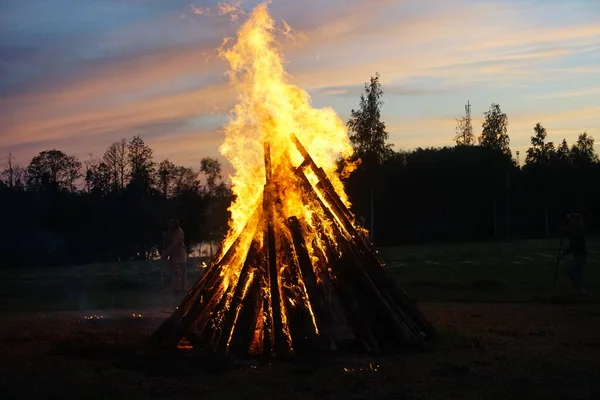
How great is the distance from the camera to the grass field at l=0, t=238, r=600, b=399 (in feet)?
27.6

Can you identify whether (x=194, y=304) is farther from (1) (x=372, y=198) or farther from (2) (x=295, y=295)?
(1) (x=372, y=198)

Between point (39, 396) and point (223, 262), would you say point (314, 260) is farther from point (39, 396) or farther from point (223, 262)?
point (39, 396)

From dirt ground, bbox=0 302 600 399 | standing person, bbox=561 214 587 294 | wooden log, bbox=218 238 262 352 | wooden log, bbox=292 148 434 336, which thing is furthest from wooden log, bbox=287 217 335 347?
standing person, bbox=561 214 587 294

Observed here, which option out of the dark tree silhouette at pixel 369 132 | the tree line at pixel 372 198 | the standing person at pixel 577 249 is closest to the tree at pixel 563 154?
the tree line at pixel 372 198

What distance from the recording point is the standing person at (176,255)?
18156mm

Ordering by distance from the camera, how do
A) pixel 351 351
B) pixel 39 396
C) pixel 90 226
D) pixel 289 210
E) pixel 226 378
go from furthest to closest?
pixel 90 226 < pixel 289 210 < pixel 351 351 < pixel 226 378 < pixel 39 396

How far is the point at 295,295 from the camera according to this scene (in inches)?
433

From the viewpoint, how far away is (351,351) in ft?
35.2

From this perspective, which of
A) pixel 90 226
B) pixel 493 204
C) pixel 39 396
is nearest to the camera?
pixel 39 396

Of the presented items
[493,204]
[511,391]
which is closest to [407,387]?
[511,391]

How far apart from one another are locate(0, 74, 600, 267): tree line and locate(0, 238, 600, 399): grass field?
22.6 metres

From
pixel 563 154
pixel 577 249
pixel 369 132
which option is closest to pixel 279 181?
pixel 577 249

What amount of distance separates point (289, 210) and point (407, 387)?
401 cm

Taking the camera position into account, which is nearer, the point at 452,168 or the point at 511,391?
the point at 511,391
